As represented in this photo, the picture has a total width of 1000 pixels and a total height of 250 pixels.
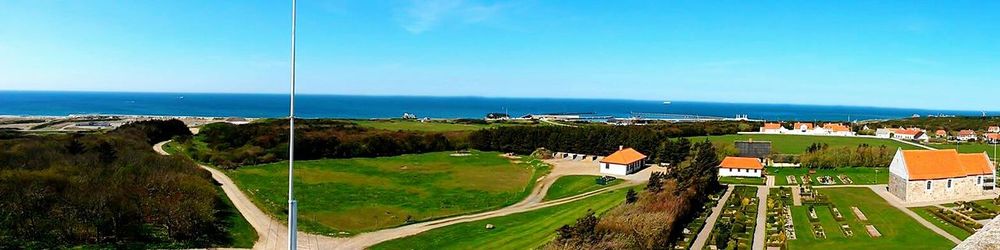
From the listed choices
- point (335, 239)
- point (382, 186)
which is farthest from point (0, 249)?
point (382, 186)

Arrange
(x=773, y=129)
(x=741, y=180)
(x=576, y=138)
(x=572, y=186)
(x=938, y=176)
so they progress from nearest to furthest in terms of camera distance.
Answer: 1. (x=938, y=176)
2. (x=572, y=186)
3. (x=741, y=180)
4. (x=576, y=138)
5. (x=773, y=129)

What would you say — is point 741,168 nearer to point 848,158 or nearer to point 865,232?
point 848,158

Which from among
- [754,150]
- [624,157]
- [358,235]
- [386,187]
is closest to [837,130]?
[754,150]

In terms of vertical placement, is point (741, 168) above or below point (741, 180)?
above

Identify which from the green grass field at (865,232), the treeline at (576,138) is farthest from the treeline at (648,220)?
the treeline at (576,138)

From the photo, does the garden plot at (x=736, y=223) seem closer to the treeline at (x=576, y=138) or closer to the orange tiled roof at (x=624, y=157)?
the orange tiled roof at (x=624, y=157)

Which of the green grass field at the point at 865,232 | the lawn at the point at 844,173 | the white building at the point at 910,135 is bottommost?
the green grass field at the point at 865,232

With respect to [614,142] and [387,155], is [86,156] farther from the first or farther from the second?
[614,142]
